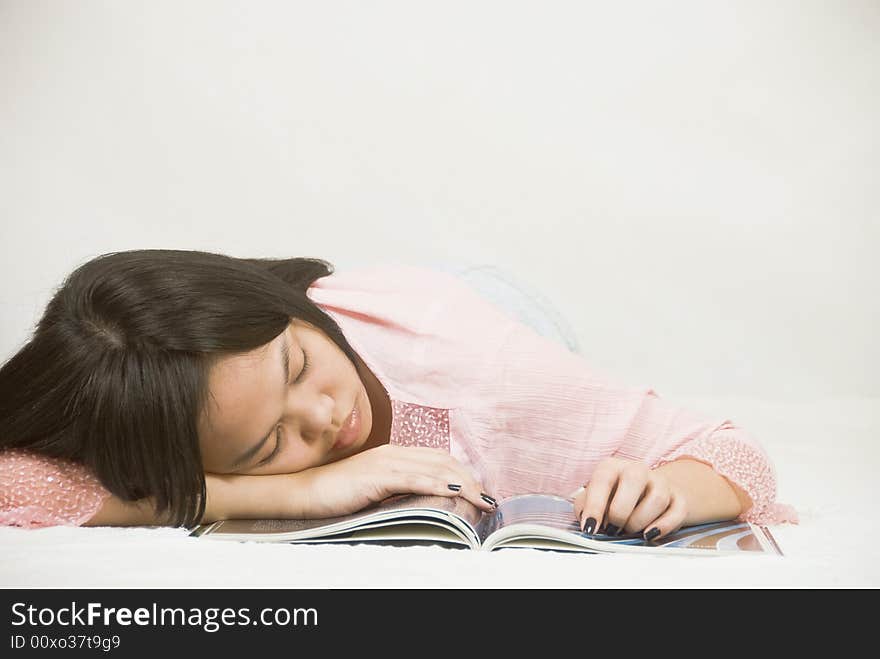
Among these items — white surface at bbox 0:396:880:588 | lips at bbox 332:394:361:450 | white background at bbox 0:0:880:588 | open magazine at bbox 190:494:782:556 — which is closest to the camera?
white surface at bbox 0:396:880:588

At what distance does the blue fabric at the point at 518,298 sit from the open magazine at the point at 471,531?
Answer: 0.58 meters

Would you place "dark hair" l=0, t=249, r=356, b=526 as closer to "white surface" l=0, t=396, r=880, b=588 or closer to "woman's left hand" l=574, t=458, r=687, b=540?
"white surface" l=0, t=396, r=880, b=588

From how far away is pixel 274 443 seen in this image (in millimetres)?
1398

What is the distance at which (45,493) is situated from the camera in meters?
1.37

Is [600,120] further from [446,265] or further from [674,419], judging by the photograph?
[674,419]

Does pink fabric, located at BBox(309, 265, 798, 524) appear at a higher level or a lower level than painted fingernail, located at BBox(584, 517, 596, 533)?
higher

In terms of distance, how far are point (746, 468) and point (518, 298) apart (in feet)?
2.14

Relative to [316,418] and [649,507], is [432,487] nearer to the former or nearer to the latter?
[316,418]

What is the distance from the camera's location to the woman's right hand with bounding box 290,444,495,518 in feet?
4.58

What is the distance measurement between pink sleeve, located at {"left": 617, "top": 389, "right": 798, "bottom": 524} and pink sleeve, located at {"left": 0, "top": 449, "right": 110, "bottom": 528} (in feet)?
2.36

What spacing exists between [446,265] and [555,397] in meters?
0.53

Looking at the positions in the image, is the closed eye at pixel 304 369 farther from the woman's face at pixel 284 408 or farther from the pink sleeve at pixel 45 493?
the pink sleeve at pixel 45 493

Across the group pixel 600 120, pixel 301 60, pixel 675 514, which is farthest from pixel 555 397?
pixel 301 60

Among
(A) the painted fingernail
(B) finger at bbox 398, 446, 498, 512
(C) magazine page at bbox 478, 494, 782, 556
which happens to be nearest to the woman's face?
(B) finger at bbox 398, 446, 498, 512
